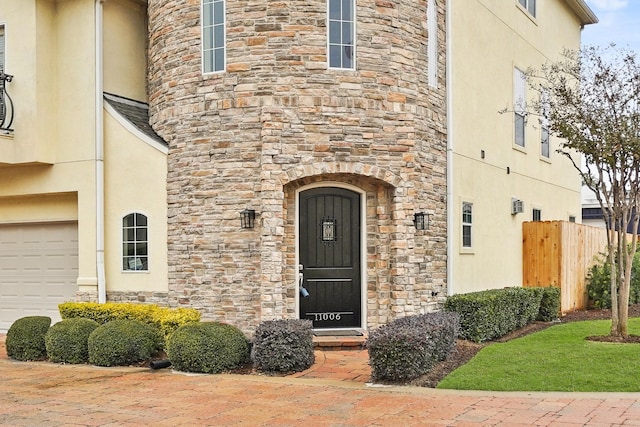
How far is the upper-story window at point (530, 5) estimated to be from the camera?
18156mm

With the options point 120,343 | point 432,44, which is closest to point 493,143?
point 432,44

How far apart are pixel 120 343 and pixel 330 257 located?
360 cm

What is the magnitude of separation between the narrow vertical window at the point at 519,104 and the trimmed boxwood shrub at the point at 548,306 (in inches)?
142

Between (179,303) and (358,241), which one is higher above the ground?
(358,241)

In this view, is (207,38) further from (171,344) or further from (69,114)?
(171,344)

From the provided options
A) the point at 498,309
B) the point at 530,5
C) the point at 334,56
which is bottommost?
the point at 498,309

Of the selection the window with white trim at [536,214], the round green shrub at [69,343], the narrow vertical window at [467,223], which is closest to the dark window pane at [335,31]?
the narrow vertical window at [467,223]

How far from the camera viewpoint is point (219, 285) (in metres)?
12.2

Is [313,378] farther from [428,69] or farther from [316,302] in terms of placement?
[428,69]

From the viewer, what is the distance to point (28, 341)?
1153 cm

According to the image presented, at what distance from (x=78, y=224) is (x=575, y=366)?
29.1 ft

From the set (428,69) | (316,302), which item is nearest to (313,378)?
(316,302)

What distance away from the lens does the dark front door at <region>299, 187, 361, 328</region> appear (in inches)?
487

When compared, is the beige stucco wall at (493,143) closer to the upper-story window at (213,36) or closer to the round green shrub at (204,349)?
the upper-story window at (213,36)
